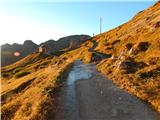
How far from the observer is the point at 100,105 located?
2350cm

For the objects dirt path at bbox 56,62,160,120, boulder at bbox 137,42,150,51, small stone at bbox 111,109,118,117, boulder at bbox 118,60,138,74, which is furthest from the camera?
boulder at bbox 137,42,150,51

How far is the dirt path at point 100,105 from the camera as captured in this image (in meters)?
20.7

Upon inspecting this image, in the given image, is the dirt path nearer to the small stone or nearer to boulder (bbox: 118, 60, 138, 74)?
the small stone

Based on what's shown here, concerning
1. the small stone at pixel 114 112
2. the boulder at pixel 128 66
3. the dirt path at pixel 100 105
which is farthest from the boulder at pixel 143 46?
the small stone at pixel 114 112

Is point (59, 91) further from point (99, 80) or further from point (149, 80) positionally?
point (149, 80)

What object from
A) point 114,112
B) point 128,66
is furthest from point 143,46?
point 114,112

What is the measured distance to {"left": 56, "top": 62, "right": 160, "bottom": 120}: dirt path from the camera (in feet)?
67.8

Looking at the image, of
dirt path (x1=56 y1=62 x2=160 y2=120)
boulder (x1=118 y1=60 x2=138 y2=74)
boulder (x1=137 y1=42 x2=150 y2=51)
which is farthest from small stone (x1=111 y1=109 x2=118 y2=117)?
boulder (x1=137 y1=42 x2=150 y2=51)

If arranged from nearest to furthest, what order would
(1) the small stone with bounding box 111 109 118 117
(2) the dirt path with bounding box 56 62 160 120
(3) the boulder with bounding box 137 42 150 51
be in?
(2) the dirt path with bounding box 56 62 160 120 < (1) the small stone with bounding box 111 109 118 117 < (3) the boulder with bounding box 137 42 150 51

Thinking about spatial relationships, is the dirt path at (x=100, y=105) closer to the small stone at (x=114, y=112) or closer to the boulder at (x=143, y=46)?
the small stone at (x=114, y=112)

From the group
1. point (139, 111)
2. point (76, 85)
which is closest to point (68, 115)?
point (139, 111)

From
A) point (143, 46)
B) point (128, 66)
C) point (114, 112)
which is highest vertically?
point (143, 46)

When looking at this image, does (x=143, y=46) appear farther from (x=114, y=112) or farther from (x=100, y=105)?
(x=114, y=112)

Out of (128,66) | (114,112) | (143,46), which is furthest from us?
(143,46)
